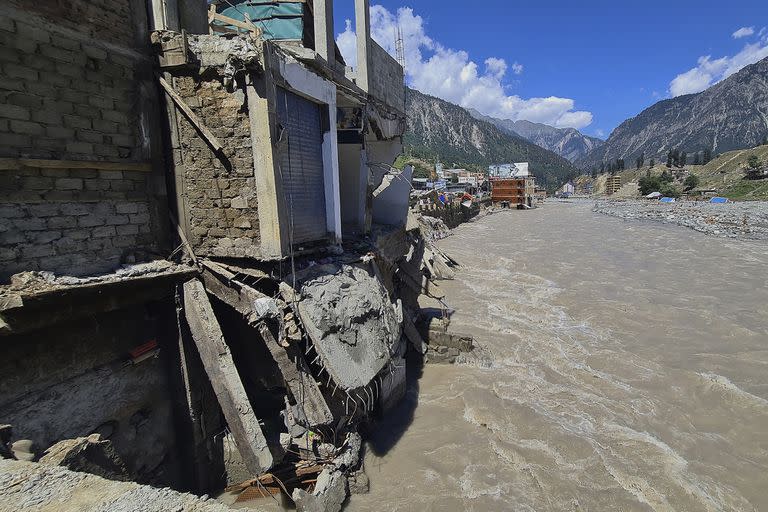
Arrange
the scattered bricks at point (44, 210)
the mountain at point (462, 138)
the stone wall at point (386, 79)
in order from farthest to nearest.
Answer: the mountain at point (462, 138) → the stone wall at point (386, 79) → the scattered bricks at point (44, 210)

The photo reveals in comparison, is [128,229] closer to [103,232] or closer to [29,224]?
[103,232]

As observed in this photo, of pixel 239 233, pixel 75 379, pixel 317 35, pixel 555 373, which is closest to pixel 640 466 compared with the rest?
pixel 555 373

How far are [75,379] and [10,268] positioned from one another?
1.25 metres

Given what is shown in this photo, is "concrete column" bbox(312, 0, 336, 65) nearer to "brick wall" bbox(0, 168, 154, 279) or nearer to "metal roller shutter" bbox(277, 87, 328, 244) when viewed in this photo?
Answer: "metal roller shutter" bbox(277, 87, 328, 244)

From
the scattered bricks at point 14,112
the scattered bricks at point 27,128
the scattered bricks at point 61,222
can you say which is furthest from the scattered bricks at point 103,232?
the scattered bricks at point 14,112

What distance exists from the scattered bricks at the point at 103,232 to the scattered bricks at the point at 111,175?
57 cm

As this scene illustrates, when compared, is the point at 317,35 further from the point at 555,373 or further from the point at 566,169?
the point at 566,169

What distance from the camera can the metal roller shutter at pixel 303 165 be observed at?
16.7ft

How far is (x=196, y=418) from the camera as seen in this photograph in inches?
200

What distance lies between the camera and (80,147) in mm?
4133

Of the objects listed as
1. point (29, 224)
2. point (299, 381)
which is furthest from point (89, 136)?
point (299, 381)

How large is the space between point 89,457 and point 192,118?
12.8ft

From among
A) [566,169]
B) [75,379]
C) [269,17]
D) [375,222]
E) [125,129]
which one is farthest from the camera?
[566,169]

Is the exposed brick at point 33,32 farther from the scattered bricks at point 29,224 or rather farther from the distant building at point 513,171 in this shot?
the distant building at point 513,171
